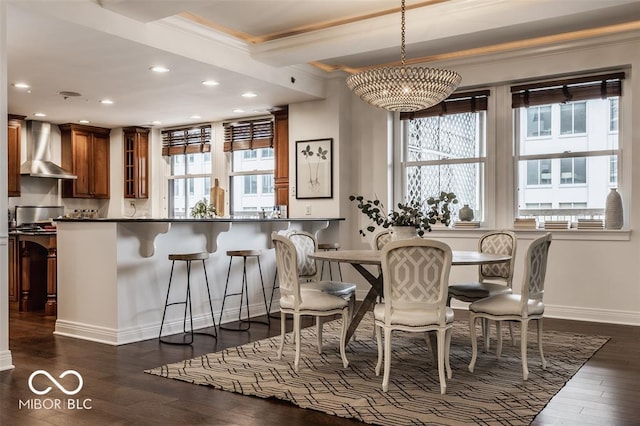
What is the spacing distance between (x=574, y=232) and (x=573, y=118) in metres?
1.22

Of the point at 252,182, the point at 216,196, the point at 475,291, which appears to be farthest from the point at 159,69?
the point at 475,291

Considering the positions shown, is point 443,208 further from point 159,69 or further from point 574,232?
point 159,69

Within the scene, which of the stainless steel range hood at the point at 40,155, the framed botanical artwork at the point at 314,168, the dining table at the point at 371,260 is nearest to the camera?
the dining table at the point at 371,260

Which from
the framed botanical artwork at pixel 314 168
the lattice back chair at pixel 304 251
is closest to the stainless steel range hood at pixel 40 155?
the framed botanical artwork at pixel 314 168

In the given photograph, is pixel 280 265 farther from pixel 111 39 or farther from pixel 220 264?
pixel 111 39

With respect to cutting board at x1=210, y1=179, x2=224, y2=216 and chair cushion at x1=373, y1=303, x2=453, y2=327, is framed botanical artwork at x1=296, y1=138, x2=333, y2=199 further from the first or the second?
chair cushion at x1=373, y1=303, x2=453, y2=327

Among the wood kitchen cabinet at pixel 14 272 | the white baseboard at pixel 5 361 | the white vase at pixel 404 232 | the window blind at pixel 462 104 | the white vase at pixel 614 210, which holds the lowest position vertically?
the white baseboard at pixel 5 361

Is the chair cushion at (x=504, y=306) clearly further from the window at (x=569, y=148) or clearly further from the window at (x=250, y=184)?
the window at (x=250, y=184)

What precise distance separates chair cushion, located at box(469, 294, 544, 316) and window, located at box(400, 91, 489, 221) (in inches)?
113

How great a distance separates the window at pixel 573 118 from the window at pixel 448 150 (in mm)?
833

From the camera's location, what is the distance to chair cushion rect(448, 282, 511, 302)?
4574 mm

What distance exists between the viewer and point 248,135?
8.40 metres

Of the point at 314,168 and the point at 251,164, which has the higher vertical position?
the point at 251,164

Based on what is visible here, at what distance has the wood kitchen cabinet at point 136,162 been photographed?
9.27 meters
